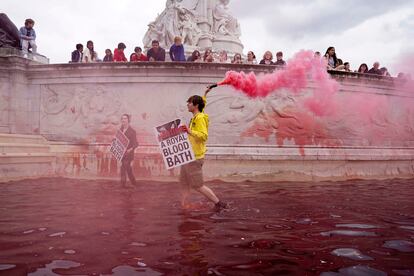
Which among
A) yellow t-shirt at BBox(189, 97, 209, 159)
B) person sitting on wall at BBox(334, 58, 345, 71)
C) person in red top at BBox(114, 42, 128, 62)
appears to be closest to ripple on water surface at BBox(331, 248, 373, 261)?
yellow t-shirt at BBox(189, 97, 209, 159)

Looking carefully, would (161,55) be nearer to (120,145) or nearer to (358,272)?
(120,145)

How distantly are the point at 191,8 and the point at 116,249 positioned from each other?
17.9m

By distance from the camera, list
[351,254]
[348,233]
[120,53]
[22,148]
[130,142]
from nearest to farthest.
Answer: [351,254] → [348,233] → [130,142] → [22,148] → [120,53]

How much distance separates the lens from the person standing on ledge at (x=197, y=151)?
5.46 metres

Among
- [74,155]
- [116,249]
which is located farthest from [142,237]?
[74,155]

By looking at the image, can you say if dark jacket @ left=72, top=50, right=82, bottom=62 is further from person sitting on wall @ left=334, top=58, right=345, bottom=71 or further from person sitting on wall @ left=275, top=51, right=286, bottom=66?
person sitting on wall @ left=334, top=58, right=345, bottom=71

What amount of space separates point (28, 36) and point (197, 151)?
31.4ft

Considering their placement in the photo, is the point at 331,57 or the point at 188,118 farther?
the point at 331,57

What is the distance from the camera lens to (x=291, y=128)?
10688 millimetres

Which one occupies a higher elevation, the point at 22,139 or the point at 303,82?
the point at 303,82

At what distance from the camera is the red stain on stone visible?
10.6 meters

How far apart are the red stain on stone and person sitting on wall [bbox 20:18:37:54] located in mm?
7648

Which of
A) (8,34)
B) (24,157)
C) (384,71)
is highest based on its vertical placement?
(8,34)

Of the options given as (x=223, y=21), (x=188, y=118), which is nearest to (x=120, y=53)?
(x=188, y=118)
